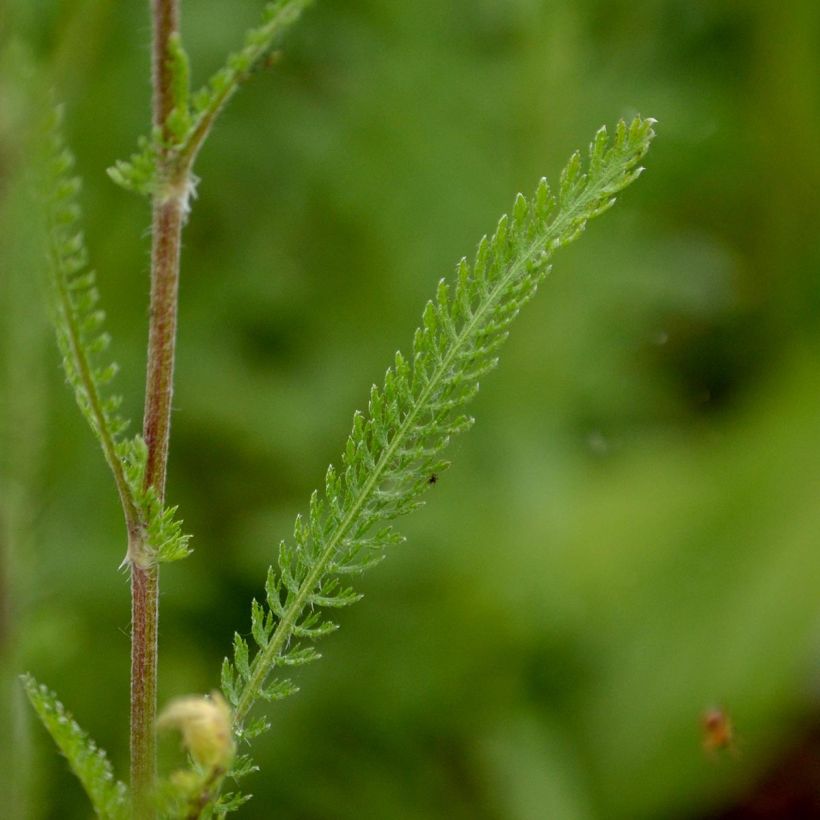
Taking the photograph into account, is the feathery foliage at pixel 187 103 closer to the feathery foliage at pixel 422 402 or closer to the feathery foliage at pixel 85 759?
the feathery foliage at pixel 422 402

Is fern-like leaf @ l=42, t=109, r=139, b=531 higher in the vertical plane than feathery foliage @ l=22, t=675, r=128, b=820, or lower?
higher

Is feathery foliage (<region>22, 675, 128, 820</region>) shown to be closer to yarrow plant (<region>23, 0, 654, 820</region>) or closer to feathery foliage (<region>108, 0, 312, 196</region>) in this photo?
yarrow plant (<region>23, 0, 654, 820</region>)

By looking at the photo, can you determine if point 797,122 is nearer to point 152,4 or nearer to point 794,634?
point 794,634

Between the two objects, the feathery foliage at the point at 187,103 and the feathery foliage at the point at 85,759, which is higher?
the feathery foliage at the point at 187,103

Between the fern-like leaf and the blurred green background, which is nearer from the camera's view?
the fern-like leaf

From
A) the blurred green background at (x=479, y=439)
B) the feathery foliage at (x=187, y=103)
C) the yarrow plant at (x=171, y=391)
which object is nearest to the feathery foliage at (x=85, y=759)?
the yarrow plant at (x=171, y=391)

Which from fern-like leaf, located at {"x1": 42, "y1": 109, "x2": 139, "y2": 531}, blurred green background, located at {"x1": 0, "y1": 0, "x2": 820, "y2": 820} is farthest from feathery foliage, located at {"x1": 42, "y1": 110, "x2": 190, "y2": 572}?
blurred green background, located at {"x1": 0, "y1": 0, "x2": 820, "y2": 820}

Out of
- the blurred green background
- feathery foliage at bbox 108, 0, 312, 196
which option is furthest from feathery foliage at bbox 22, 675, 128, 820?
the blurred green background
